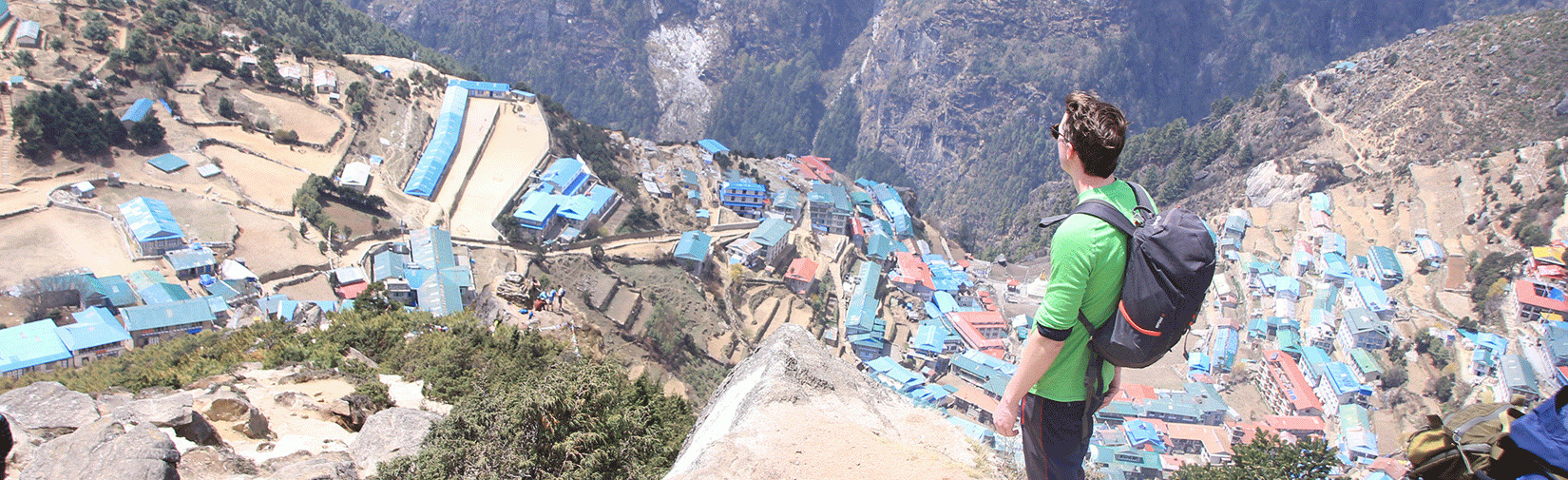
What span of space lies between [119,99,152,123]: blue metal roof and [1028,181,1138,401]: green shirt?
104 feet

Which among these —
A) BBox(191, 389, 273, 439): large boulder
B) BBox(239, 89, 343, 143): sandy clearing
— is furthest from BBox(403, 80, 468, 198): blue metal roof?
BBox(191, 389, 273, 439): large boulder

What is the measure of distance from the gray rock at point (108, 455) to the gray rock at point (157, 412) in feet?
2.53

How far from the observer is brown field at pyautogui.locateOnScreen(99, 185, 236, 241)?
22.3 m

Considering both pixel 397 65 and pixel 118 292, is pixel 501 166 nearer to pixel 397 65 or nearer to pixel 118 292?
pixel 397 65

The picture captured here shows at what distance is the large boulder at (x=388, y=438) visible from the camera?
694cm

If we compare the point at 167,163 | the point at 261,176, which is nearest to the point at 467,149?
the point at 261,176

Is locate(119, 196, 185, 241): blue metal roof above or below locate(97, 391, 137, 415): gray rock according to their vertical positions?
below

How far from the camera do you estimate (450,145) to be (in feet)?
101

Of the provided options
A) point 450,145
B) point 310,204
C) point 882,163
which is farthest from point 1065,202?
point 310,204

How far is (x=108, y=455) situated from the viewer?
543 cm

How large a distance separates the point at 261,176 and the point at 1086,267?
30.0 meters

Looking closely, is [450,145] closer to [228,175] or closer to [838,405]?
[228,175]

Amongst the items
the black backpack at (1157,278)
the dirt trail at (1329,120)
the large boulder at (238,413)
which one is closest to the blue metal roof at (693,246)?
the large boulder at (238,413)

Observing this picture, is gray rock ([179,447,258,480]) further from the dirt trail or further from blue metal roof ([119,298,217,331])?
the dirt trail
